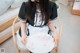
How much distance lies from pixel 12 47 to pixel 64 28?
0.87 meters

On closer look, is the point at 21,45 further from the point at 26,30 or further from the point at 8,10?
the point at 8,10

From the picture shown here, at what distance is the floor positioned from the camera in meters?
1.93

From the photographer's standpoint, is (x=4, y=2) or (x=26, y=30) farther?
(x=4, y=2)

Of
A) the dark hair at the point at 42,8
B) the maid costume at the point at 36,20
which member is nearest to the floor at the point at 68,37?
the maid costume at the point at 36,20

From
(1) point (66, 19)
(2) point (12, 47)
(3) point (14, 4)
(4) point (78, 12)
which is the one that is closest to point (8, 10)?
(3) point (14, 4)

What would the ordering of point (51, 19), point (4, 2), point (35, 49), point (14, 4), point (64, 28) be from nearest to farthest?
point (35, 49), point (51, 19), point (4, 2), point (14, 4), point (64, 28)

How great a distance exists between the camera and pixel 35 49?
1.31m

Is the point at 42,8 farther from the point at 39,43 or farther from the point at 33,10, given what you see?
the point at 39,43

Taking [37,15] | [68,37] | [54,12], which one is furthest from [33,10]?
[68,37]

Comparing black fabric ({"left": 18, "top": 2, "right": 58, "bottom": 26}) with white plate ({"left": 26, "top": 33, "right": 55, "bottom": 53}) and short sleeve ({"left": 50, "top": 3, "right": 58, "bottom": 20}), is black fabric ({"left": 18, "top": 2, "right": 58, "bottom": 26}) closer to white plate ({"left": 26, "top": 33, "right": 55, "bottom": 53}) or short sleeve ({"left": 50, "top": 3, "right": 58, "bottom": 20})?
short sleeve ({"left": 50, "top": 3, "right": 58, "bottom": 20})

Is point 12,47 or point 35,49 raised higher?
point 35,49

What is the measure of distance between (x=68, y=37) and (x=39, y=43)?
921 mm

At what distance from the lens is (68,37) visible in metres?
2.14

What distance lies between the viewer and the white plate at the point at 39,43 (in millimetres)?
1317
